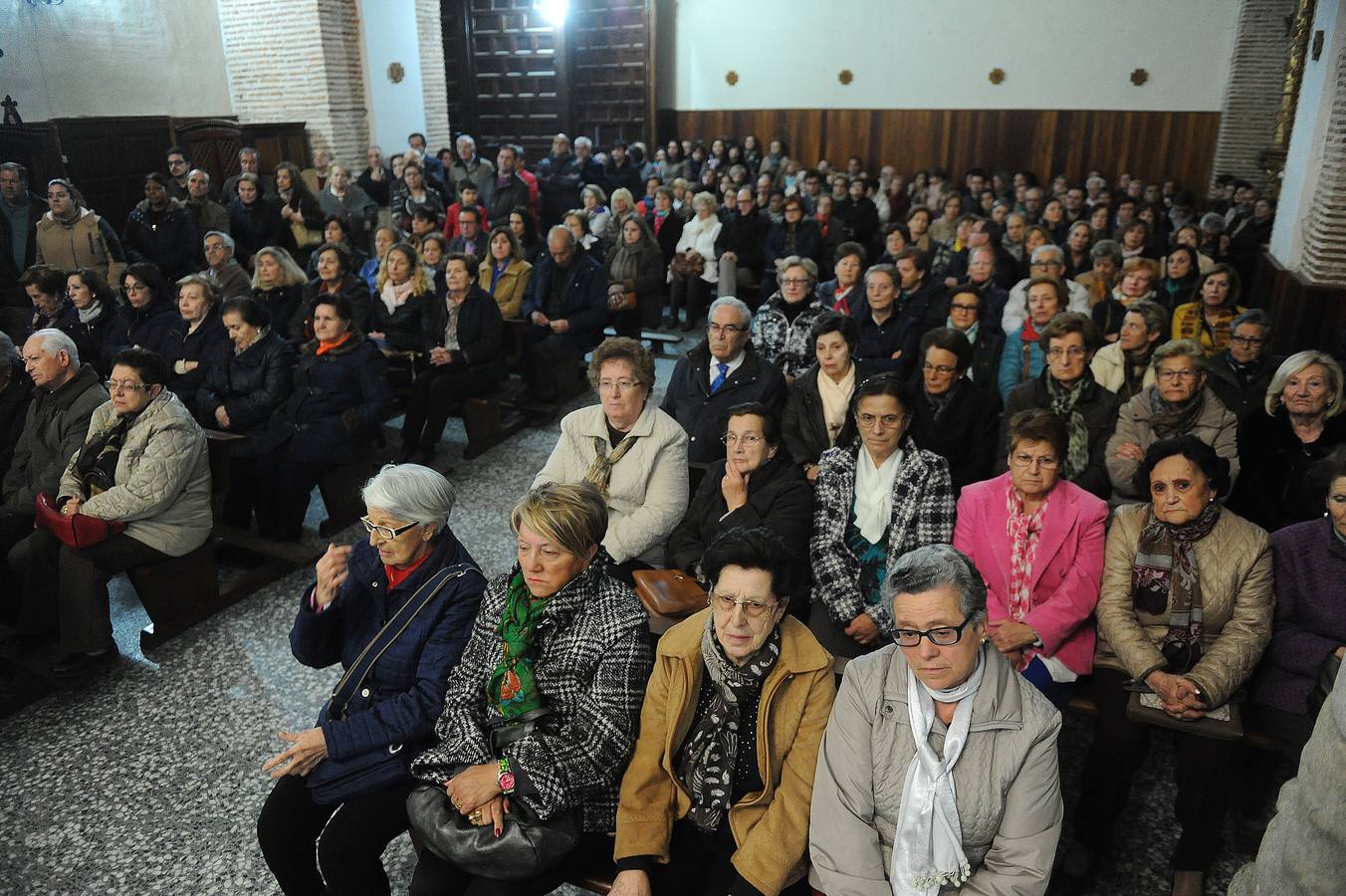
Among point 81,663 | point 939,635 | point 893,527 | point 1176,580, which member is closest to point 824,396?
point 893,527

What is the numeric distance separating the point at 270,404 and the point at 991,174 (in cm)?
1213

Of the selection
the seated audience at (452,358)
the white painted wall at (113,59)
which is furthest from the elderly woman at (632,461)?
the white painted wall at (113,59)

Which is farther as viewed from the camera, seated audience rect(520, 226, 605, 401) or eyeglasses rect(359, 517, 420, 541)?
seated audience rect(520, 226, 605, 401)

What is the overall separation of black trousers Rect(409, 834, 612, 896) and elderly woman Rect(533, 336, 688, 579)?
127cm

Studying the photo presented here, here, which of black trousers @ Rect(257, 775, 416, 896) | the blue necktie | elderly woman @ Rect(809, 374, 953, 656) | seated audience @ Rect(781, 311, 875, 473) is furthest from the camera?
the blue necktie

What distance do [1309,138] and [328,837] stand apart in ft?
23.6

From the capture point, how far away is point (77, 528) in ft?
11.4

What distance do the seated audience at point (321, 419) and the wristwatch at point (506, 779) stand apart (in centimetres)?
283

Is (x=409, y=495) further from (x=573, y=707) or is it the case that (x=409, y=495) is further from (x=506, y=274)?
(x=506, y=274)

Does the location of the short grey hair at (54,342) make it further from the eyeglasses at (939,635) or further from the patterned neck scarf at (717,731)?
the eyeglasses at (939,635)

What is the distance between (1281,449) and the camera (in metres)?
3.52

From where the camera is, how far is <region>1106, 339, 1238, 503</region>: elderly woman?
353 cm

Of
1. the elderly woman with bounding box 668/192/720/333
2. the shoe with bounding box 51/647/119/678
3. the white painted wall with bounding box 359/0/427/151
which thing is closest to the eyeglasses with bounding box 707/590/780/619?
the shoe with bounding box 51/647/119/678

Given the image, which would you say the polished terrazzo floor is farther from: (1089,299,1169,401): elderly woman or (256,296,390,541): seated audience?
(1089,299,1169,401): elderly woman
